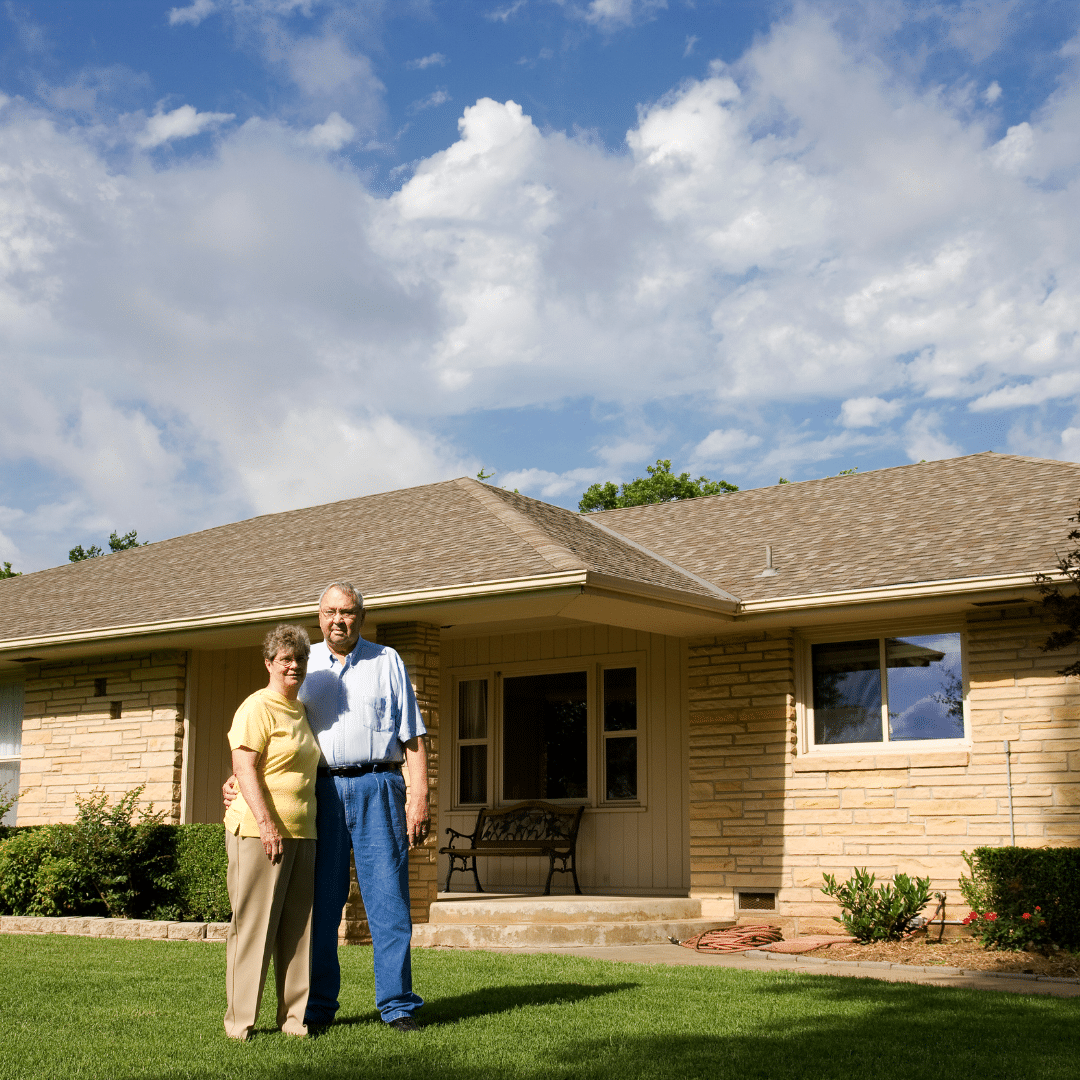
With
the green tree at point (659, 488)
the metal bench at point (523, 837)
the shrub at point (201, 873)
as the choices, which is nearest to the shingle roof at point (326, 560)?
the shrub at point (201, 873)

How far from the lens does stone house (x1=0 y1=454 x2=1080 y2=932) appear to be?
9828mm

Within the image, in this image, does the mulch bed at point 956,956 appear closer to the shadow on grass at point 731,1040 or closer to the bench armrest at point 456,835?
the shadow on grass at point 731,1040

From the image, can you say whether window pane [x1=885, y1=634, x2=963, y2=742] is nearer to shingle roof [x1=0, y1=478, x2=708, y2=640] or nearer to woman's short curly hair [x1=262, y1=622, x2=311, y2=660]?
shingle roof [x1=0, y1=478, x2=708, y2=640]

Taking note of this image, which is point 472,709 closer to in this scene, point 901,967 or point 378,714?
point 901,967

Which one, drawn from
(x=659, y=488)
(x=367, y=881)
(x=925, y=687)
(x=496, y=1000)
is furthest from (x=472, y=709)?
(x=659, y=488)

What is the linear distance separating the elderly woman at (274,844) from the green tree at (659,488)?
32245mm

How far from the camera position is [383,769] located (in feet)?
17.6

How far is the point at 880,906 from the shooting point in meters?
9.49

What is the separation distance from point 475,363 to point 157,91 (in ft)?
34.2

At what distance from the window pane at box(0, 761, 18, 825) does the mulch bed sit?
374 inches

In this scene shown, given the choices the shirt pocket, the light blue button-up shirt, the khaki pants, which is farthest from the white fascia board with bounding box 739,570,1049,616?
the khaki pants

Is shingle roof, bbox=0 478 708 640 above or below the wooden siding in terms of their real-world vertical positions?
above

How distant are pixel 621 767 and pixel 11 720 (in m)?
7.25

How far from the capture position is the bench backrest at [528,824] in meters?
12.7
